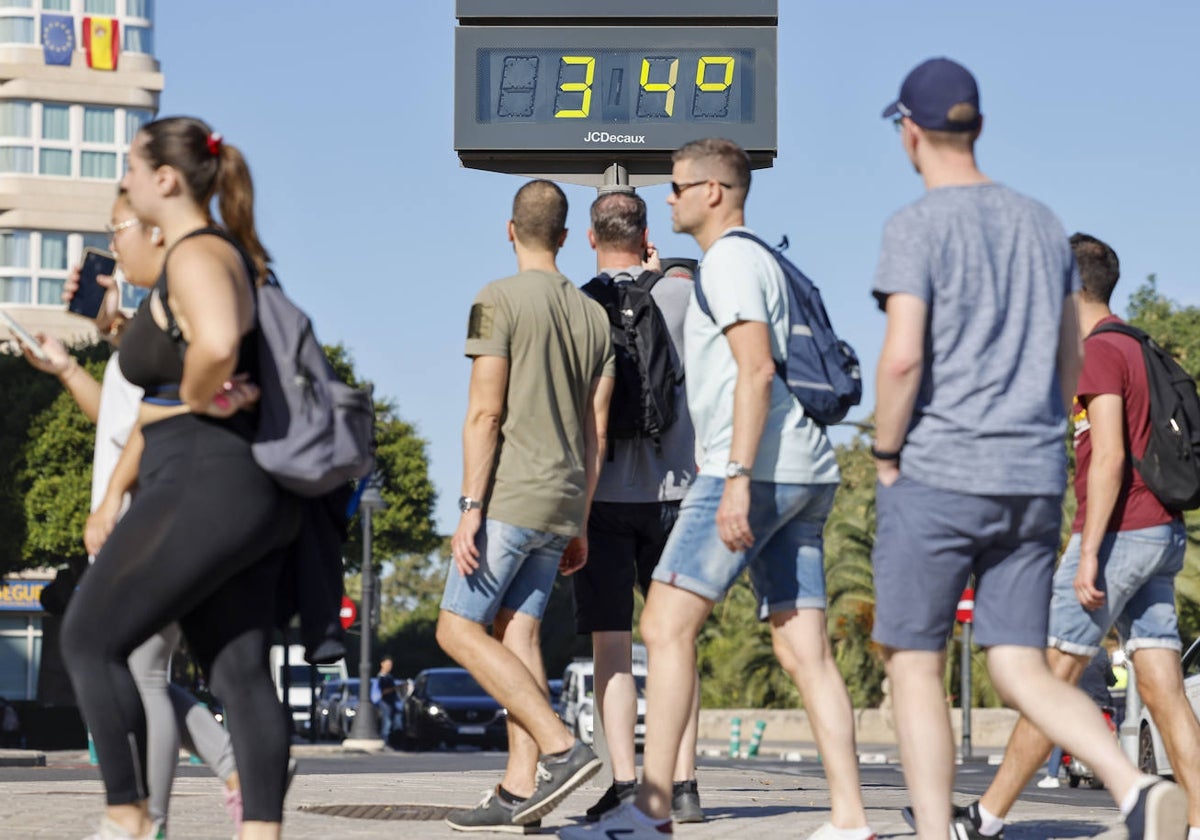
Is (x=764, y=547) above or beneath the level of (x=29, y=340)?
beneath

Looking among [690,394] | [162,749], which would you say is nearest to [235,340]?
[162,749]

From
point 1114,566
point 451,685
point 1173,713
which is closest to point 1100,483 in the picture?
point 1114,566

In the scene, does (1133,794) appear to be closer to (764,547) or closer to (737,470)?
(737,470)

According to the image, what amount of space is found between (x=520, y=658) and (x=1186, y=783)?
7.51 feet

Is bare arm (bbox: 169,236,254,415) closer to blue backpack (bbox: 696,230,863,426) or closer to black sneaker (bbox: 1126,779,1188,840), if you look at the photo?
blue backpack (bbox: 696,230,863,426)

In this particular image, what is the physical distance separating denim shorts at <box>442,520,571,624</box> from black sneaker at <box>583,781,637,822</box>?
73cm

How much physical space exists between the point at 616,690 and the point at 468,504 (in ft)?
3.47

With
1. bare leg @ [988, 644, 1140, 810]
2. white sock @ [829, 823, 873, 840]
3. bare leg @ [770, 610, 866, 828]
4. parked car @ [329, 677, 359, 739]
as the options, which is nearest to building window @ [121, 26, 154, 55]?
parked car @ [329, 677, 359, 739]

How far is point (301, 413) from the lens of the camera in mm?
5059

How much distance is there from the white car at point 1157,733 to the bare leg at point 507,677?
7.86 meters

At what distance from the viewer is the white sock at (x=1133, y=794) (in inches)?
202

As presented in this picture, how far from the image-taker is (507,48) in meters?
13.5

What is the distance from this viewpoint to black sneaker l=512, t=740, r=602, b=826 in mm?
6793

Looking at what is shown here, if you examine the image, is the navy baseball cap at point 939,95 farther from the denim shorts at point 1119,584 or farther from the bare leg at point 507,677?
the bare leg at point 507,677
